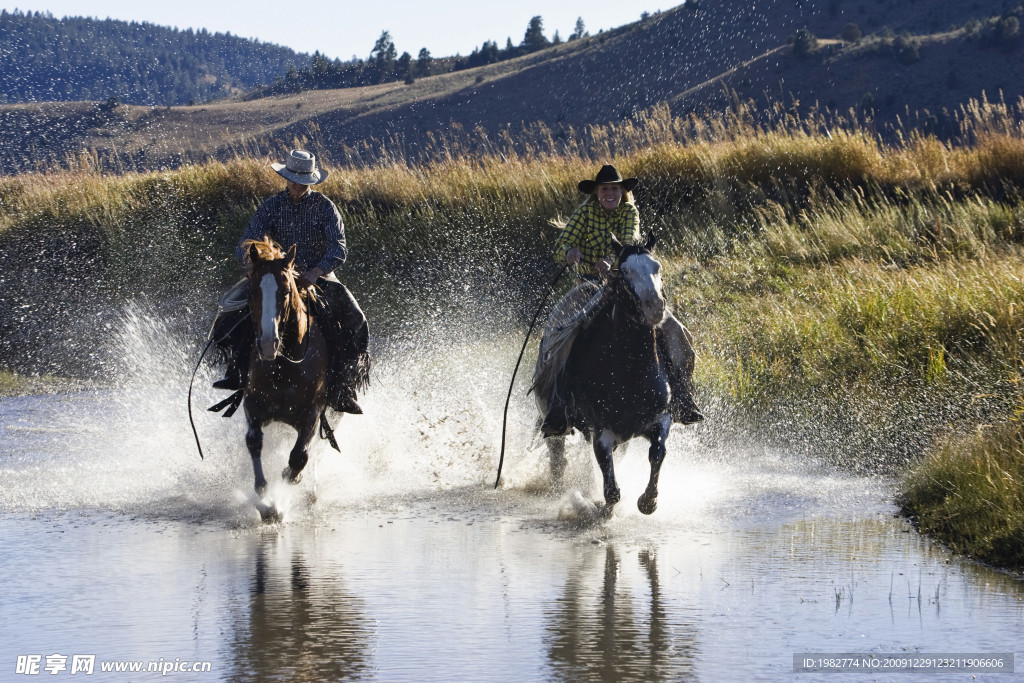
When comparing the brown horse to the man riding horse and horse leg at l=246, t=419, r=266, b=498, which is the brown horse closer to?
horse leg at l=246, t=419, r=266, b=498

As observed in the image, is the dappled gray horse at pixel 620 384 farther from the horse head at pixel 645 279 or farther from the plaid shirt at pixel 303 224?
the plaid shirt at pixel 303 224

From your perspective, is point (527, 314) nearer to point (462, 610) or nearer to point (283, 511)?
point (283, 511)

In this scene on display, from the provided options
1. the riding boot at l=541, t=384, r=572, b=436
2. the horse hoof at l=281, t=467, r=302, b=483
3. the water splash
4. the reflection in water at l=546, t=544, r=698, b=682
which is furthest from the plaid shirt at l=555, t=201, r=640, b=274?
the reflection in water at l=546, t=544, r=698, b=682

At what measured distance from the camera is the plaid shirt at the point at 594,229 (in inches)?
367

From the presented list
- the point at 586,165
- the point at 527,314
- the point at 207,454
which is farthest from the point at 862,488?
the point at 586,165

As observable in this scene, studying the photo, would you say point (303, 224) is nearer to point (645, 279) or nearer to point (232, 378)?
point (232, 378)

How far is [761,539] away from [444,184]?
14813 millimetres

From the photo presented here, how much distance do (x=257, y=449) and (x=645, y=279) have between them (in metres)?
3.28

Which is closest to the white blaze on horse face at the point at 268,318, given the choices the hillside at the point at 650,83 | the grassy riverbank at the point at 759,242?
the grassy riverbank at the point at 759,242

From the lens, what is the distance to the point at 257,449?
9.17m

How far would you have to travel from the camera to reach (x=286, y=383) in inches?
357

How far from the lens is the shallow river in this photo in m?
5.64

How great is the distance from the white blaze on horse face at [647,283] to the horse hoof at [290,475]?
3.10 metres

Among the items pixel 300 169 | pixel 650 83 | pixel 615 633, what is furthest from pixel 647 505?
pixel 650 83
